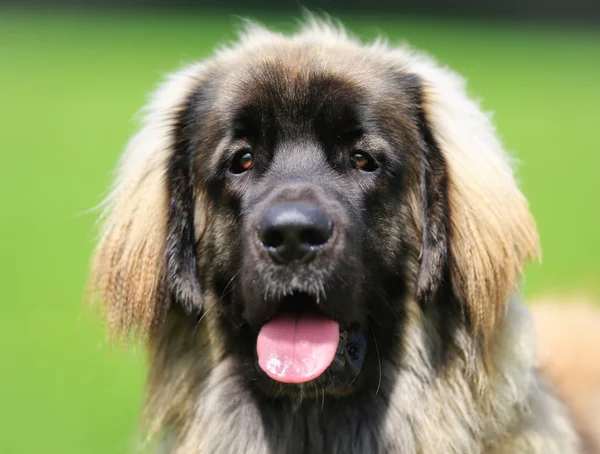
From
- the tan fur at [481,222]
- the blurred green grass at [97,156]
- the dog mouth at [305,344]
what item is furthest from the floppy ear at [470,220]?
the blurred green grass at [97,156]

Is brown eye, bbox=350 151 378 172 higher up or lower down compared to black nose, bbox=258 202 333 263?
higher up

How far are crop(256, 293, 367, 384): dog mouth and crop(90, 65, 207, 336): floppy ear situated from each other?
0.43 meters

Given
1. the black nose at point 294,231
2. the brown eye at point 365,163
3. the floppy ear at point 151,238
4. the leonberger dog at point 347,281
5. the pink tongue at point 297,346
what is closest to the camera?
the black nose at point 294,231

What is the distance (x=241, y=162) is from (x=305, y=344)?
2.53 ft

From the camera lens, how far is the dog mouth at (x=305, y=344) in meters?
3.03

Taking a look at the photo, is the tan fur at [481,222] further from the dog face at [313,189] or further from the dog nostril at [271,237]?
the dog nostril at [271,237]

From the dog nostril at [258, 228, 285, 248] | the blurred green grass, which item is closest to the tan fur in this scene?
the dog nostril at [258, 228, 285, 248]

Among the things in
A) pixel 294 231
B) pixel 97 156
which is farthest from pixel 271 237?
pixel 97 156

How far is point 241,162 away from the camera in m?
3.35

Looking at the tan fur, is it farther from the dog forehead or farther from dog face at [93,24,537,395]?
the dog forehead

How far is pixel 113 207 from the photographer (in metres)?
3.60

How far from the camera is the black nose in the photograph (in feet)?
9.48

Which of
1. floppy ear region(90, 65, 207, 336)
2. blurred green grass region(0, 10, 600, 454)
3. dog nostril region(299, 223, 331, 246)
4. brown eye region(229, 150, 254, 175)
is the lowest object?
blurred green grass region(0, 10, 600, 454)

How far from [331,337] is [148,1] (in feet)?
96.5
